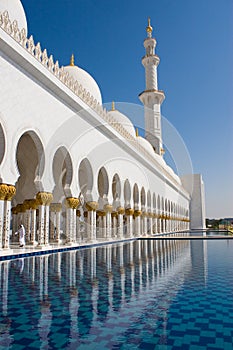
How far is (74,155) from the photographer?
333 inches

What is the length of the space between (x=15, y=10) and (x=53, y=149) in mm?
3354

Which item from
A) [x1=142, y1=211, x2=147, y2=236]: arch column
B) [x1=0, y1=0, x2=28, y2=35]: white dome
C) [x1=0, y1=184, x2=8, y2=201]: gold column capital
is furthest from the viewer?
[x1=142, y1=211, x2=147, y2=236]: arch column

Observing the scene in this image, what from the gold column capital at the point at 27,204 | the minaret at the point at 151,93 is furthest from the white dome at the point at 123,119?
the gold column capital at the point at 27,204

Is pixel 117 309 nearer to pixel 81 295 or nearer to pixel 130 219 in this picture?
pixel 81 295

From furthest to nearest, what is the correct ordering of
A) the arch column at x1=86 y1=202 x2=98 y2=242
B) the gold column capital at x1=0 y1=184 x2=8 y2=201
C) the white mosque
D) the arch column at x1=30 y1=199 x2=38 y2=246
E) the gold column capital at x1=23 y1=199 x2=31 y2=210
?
1. the arch column at x1=86 y1=202 x2=98 y2=242
2. the gold column capital at x1=23 y1=199 x2=31 y2=210
3. the arch column at x1=30 y1=199 x2=38 y2=246
4. the white mosque
5. the gold column capital at x1=0 y1=184 x2=8 y2=201

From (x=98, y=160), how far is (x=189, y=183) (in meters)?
26.7

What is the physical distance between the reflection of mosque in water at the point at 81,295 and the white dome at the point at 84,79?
7.36 m

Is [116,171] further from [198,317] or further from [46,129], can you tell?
[198,317]

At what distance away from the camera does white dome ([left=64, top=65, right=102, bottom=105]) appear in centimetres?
1073

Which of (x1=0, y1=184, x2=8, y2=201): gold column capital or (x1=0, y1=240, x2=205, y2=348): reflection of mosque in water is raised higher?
(x1=0, y1=184, x2=8, y2=201): gold column capital

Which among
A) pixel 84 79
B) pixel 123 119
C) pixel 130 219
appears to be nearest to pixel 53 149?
pixel 84 79

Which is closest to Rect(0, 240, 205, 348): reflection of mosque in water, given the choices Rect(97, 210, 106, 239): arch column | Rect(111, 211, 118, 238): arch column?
Rect(97, 210, 106, 239): arch column

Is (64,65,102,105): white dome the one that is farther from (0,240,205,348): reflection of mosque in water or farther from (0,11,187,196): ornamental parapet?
(0,240,205,348): reflection of mosque in water

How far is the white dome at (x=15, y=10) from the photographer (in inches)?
276
